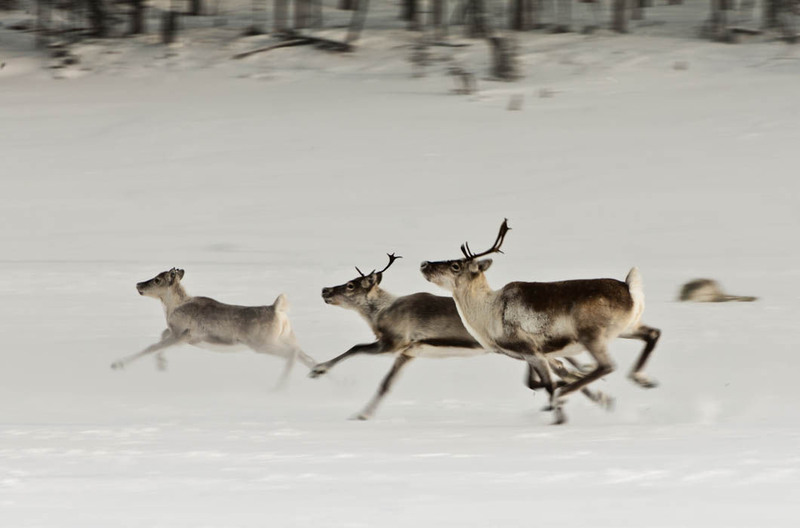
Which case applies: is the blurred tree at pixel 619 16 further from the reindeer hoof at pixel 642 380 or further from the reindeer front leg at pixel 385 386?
the reindeer hoof at pixel 642 380

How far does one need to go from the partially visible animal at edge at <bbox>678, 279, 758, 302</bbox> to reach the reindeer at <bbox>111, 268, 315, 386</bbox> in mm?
3552

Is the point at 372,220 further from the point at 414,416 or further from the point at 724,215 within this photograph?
the point at 414,416

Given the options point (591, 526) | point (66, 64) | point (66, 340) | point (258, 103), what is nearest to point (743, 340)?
point (66, 340)

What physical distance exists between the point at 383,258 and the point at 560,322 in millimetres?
5645

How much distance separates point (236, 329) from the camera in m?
9.19

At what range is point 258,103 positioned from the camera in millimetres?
→ 21203

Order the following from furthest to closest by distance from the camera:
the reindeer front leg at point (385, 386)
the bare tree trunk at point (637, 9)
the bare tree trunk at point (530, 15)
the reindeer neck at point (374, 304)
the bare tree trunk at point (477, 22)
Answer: the bare tree trunk at point (637, 9) → the bare tree trunk at point (530, 15) → the bare tree trunk at point (477, 22) → the reindeer neck at point (374, 304) → the reindeer front leg at point (385, 386)

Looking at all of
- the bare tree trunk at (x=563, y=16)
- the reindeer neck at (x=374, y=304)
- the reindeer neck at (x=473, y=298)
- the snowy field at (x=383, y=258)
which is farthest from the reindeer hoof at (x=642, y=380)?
the bare tree trunk at (x=563, y=16)

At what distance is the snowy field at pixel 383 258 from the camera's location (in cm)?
559

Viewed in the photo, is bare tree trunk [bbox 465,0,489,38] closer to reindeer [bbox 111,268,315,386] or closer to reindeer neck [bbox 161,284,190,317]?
reindeer neck [bbox 161,284,190,317]

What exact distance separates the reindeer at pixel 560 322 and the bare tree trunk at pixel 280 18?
1763 centimetres

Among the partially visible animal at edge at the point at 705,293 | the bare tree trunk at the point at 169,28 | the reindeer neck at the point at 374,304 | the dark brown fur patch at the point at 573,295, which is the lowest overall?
the partially visible animal at edge at the point at 705,293

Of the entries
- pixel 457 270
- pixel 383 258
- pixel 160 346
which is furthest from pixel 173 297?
pixel 383 258

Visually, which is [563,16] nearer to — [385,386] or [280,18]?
[280,18]
